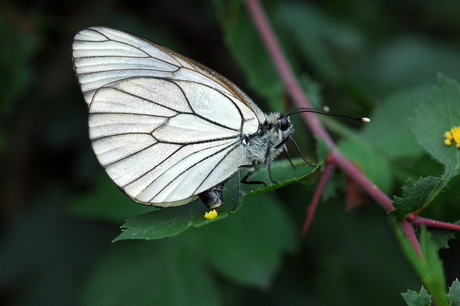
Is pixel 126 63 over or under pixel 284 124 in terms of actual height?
over

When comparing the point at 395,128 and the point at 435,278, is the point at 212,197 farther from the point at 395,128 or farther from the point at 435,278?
the point at 395,128

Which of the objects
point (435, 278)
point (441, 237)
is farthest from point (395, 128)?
point (435, 278)

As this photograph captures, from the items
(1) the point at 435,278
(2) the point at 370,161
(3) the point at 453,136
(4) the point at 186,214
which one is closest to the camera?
(1) the point at 435,278

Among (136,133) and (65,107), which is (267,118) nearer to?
(136,133)

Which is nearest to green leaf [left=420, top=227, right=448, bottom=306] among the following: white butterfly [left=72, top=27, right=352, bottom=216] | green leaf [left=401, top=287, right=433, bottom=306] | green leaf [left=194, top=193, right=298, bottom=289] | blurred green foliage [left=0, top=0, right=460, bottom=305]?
green leaf [left=401, top=287, right=433, bottom=306]

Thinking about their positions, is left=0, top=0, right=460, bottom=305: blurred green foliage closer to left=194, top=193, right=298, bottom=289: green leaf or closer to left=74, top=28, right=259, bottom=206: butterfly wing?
left=194, top=193, right=298, bottom=289: green leaf

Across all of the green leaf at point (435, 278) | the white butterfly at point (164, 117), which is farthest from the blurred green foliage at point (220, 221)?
the green leaf at point (435, 278)
